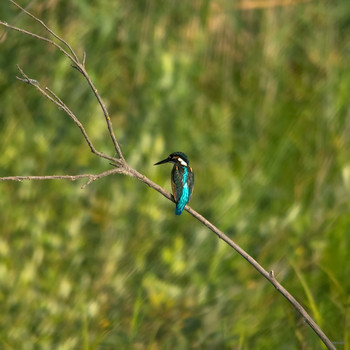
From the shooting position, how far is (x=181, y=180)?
2.19m

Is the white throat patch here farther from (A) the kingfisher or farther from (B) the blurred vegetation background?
(B) the blurred vegetation background

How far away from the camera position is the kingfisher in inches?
82.2

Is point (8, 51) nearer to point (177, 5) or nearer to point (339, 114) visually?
point (177, 5)

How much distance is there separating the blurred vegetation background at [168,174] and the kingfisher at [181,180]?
607mm

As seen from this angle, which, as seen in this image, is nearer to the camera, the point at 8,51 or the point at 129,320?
the point at 129,320

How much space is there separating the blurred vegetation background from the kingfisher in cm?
61

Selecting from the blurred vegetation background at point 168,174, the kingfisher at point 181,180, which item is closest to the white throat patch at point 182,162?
the kingfisher at point 181,180

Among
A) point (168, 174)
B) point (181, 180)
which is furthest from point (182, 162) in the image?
point (168, 174)

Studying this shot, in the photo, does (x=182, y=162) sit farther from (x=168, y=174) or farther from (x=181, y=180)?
(x=168, y=174)

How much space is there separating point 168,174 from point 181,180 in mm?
1807

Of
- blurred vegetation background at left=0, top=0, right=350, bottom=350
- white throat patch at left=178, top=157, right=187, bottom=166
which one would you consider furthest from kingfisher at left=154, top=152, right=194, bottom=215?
blurred vegetation background at left=0, top=0, right=350, bottom=350

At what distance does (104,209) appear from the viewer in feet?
12.6

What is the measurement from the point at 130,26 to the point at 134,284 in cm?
162

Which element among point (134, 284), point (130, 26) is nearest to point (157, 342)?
point (134, 284)
